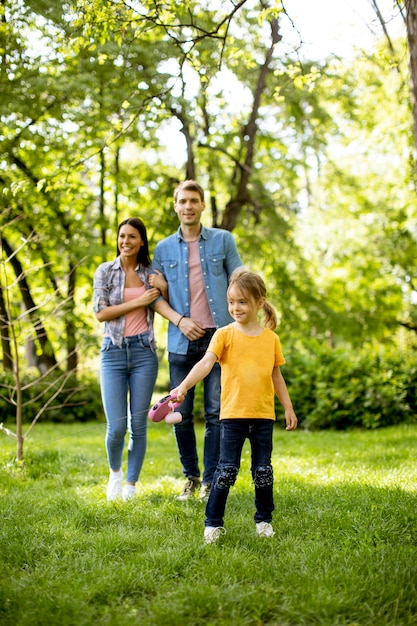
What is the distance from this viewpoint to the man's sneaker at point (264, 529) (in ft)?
11.3

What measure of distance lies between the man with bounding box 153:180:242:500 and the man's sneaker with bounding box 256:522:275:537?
91 cm

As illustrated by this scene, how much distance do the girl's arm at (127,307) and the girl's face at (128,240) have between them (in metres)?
0.34

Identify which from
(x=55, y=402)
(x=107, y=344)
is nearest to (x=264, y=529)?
(x=107, y=344)

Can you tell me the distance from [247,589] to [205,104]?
8.70 m

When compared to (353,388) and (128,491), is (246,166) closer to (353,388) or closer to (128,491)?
(353,388)

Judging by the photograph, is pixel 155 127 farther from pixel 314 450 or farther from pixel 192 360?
pixel 192 360

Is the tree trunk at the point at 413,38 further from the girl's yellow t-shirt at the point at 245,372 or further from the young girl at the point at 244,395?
the girl's yellow t-shirt at the point at 245,372

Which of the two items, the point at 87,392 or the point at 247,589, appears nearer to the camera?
the point at 247,589

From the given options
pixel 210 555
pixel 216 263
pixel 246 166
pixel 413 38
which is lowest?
pixel 210 555

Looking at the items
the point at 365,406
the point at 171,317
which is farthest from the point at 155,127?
the point at 171,317

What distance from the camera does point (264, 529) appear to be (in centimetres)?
349

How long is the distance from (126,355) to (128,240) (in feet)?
2.78

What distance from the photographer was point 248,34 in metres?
10.6

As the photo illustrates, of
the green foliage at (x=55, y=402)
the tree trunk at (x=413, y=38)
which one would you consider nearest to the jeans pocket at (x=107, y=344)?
the tree trunk at (x=413, y=38)
